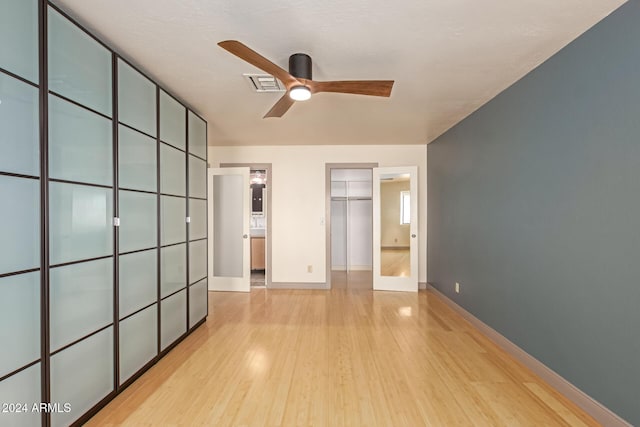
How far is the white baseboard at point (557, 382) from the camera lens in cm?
188

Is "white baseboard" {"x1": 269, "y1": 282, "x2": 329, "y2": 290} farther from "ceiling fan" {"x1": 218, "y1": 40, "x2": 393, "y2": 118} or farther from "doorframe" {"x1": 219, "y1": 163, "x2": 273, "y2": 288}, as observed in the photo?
"ceiling fan" {"x1": 218, "y1": 40, "x2": 393, "y2": 118}

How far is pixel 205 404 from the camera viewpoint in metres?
2.16

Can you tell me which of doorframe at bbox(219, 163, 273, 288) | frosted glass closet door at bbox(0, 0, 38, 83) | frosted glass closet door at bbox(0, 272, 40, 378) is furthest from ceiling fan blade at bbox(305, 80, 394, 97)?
doorframe at bbox(219, 163, 273, 288)

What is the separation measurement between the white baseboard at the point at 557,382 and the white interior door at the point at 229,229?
3.63m

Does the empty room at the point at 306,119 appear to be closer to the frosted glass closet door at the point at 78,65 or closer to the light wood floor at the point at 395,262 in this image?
the frosted glass closet door at the point at 78,65

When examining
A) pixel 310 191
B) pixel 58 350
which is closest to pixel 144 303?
pixel 58 350

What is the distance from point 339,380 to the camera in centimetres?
246

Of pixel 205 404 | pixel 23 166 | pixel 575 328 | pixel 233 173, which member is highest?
pixel 233 173

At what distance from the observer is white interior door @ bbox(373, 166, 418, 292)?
208 inches

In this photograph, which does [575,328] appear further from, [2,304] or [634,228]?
[2,304]

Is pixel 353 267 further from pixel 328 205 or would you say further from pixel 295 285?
pixel 328 205

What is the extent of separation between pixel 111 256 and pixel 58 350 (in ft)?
2.13

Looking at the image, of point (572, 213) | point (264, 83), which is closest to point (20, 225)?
point (264, 83)

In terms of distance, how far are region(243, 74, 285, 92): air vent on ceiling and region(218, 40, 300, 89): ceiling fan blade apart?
23.9 inches
